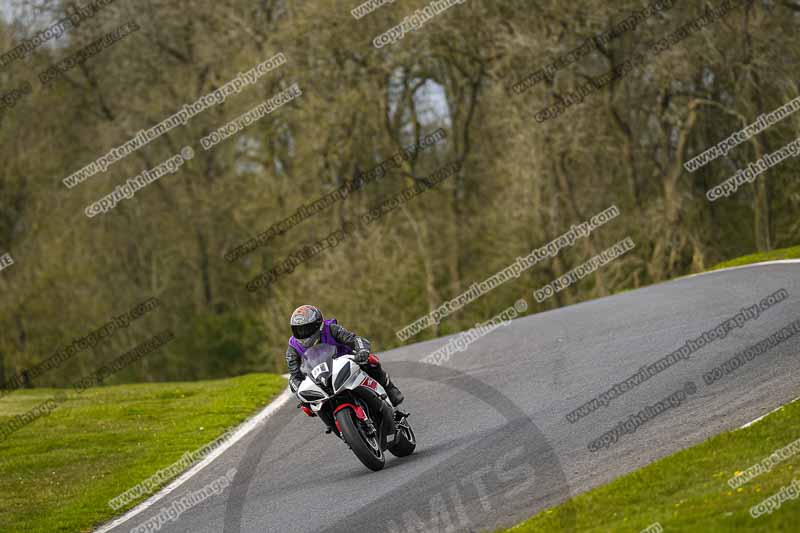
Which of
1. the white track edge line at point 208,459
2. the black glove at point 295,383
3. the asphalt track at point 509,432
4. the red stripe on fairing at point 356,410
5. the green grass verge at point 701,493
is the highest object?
the black glove at point 295,383

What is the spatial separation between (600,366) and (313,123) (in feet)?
88.5

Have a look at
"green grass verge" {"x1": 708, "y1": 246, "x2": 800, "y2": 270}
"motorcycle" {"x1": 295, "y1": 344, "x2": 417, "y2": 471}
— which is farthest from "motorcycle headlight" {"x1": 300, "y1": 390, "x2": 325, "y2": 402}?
"green grass verge" {"x1": 708, "y1": 246, "x2": 800, "y2": 270}

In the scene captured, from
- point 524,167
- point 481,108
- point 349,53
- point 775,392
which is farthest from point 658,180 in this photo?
point 775,392

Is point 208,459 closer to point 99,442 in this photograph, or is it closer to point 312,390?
point 99,442

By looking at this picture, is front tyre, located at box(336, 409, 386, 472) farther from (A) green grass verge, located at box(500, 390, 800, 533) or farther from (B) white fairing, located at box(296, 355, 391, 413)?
(A) green grass verge, located at box(500, 390, 800, 533)

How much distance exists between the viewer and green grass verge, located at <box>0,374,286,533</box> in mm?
13273

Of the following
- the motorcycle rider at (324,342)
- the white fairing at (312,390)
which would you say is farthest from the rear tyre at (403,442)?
the white fairing at (312,390)

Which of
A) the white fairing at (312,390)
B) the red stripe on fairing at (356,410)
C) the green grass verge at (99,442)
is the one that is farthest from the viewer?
the green grass verge at (99,442)

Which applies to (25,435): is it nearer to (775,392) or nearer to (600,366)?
(600,366)

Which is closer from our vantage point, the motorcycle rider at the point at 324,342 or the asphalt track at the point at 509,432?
the asphalt track at the point at 509,432

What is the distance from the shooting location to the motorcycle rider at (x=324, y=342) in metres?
11.6

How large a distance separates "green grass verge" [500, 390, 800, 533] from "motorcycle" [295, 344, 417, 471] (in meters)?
2.78

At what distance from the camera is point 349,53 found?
41.2m

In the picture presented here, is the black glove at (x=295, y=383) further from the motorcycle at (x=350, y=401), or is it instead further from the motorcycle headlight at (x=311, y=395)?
the motorcycle headlight at (x=311, y=395)
